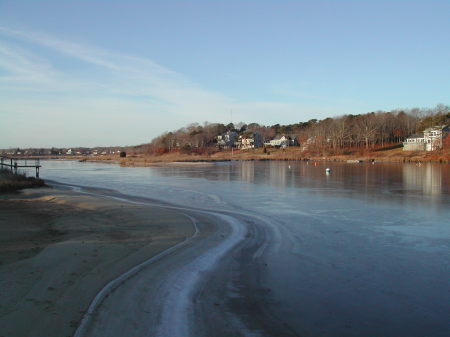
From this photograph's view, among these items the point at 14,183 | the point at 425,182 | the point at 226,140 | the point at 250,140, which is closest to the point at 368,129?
the point at 250,140

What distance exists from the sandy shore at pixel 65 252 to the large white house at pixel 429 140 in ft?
259

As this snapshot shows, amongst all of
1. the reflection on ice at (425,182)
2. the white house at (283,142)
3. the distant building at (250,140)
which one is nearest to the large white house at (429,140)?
the white house at (283,142)

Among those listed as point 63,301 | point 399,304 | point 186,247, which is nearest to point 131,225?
point 186,247

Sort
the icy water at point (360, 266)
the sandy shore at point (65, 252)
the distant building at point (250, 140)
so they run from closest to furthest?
the sandy shore at point (65, 252), the icy water at point (360, 266), the distant building at point (250, 140)

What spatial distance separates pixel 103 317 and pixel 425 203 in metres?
17.0

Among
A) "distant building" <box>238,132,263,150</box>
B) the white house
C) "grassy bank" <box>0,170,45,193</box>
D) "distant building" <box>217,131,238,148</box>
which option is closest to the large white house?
the white house

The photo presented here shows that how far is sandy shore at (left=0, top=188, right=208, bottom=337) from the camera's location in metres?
5.61

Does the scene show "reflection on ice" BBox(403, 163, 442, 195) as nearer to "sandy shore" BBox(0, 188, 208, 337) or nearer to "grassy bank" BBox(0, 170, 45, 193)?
"sandy shore" BBox(0, 188, 208, 337)

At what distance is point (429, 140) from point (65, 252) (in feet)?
292

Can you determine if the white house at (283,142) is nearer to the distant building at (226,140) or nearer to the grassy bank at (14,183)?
the distant building at (226,140)

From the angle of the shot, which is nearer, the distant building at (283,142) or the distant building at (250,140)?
the distant building at (283,142)

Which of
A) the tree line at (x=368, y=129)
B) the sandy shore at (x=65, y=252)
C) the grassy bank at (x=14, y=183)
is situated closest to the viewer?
the sandy shore at (x=65, y=252)

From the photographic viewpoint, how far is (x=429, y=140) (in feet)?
273

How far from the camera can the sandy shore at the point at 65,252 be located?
5605mm
